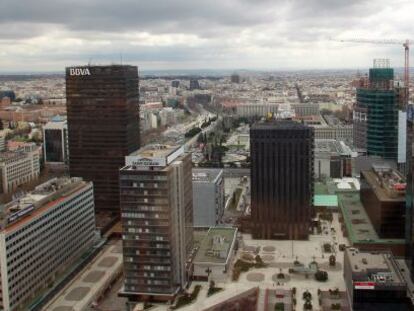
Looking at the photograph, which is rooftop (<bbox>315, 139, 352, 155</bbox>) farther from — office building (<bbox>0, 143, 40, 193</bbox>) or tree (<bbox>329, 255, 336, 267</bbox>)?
office building (<bbox>0, 143, 40, 193</bbox>)

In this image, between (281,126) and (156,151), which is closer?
(156,151)

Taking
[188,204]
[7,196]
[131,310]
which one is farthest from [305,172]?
[7,196]

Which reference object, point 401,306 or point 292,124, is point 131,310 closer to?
point 401,306

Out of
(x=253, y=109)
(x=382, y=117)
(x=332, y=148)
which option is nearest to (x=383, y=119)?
(x=382, y=117)

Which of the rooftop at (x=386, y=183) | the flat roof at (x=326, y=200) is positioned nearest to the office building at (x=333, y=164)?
the flat roof at (x=326, y=200)

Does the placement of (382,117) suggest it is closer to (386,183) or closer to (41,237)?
(386,183)

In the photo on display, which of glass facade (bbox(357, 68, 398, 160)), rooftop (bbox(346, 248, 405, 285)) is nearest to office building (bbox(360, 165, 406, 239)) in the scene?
rooftop (bbox(346, 248, 405, 285))

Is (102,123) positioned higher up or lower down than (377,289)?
higher up
